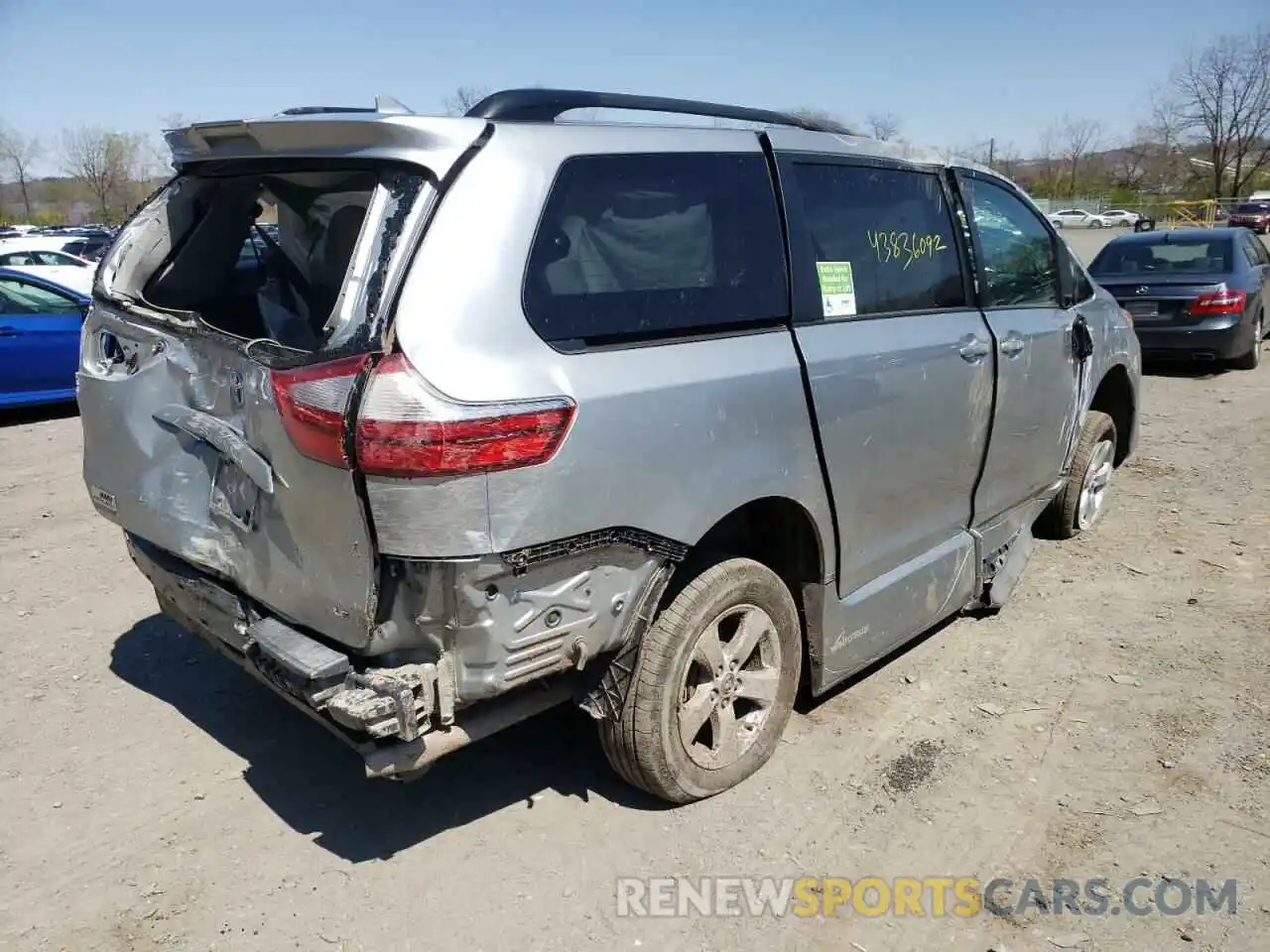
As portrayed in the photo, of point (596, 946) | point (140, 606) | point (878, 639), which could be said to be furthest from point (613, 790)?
point (140, 606)

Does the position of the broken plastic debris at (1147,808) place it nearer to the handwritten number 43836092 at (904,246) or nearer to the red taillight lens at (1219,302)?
the handwritten number 43836092 at (904,246)

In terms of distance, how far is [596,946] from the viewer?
261cm

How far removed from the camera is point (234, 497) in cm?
278

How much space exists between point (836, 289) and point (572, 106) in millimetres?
1108

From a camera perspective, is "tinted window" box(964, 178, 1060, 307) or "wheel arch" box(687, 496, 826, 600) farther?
"tinted window" box(964, 178, 1060, 307)

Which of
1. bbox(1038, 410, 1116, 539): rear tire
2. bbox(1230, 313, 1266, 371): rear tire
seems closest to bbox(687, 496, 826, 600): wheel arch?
bbox(1038, 410, 1116, 539): rear tire

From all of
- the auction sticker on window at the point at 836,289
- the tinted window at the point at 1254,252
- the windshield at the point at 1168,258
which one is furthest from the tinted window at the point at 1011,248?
the tinted window at the point at 1254,252

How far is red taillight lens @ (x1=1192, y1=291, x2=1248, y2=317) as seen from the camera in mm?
10469

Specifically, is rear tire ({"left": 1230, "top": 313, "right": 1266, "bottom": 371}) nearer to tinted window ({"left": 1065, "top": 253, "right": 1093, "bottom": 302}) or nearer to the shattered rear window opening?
tinted window ({"left": 1065, "top": 253, "right": 1093, "bottom": 302})

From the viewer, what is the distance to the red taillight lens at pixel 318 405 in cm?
233

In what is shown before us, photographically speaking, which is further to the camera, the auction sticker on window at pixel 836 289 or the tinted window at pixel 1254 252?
the tinted window at pixel 1254 252

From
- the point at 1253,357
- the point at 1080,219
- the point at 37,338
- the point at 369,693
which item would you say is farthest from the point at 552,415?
the point at 1080,219

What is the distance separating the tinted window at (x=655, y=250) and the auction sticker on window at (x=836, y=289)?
21 centimetres

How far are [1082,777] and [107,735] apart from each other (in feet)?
11.6
